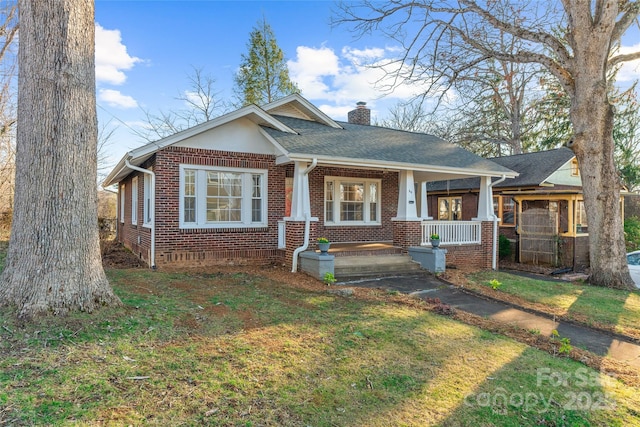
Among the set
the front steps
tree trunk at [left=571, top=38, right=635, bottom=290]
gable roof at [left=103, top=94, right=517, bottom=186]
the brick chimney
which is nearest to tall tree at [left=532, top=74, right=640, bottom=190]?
tree trunk at [left=571, top=38, right=635, bottom=290]

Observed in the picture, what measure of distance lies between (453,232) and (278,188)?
222 inches

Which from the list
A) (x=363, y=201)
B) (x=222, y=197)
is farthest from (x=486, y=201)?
(x=222, y=197)

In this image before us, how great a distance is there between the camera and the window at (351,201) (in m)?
12.3

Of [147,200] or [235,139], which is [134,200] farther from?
[235,139]

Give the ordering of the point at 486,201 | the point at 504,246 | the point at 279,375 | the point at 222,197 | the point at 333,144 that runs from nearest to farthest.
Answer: the point at 279,375
the point at 222,197
the point at 333,144
the point at 486,201
the point at 504,246

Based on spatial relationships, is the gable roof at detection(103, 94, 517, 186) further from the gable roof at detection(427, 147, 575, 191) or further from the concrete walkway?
the gable roof at detection(427, 147, 575, 191)

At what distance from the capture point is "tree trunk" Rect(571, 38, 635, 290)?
10.5 metres

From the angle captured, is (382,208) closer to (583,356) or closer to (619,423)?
(583,356)

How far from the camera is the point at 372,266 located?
9.69m

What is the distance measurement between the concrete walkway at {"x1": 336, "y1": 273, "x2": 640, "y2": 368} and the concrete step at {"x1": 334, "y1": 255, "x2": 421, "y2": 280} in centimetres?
34

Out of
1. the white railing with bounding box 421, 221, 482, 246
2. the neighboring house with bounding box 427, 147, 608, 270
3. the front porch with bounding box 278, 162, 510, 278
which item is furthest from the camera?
the neighboring house with bounding box 427, 147, 608, 270

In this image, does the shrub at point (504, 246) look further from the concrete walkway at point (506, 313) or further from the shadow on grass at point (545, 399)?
the shadow on grass at point (545, 399)

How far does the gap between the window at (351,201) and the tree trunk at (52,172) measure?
319 inches

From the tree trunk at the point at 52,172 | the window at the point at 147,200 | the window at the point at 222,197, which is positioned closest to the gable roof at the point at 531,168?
the window at the point at 222,197
